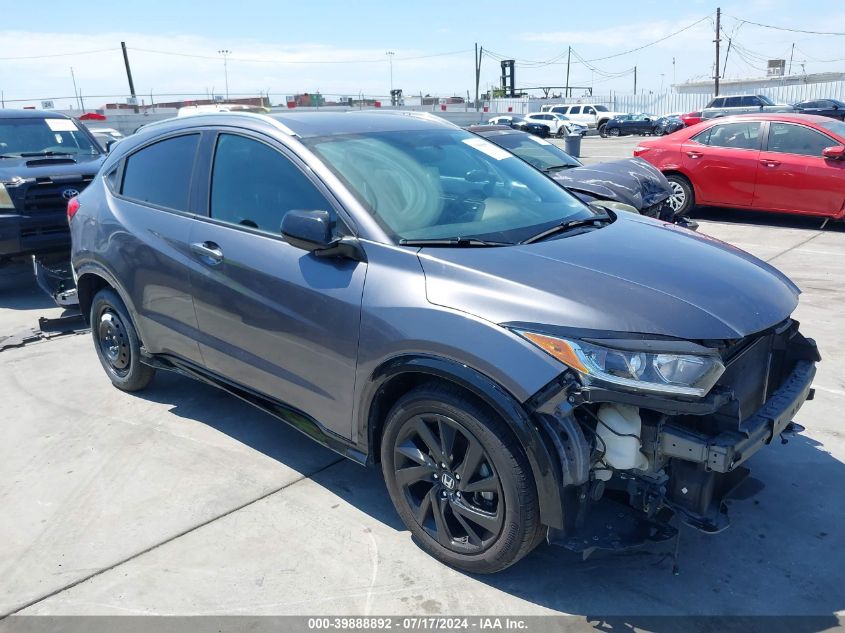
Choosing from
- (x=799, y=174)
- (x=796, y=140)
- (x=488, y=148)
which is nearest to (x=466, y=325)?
(x=488, y=148)

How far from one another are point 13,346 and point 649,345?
5727 millimetres

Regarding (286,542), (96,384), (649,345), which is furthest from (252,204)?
(96,384)

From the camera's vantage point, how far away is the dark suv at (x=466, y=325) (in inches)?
101

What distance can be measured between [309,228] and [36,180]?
5.81 meters

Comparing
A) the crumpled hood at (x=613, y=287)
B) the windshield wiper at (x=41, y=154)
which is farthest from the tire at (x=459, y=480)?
the windshield wiper at (x=41, y=154)

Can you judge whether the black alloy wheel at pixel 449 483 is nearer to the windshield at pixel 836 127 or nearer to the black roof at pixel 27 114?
the black roof at pixel 27 114

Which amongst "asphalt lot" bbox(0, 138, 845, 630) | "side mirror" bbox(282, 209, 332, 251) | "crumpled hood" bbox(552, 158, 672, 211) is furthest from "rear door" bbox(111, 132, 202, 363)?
"crumpled hood" bbox(552, 158, 672, 211)

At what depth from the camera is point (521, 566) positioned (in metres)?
3.08

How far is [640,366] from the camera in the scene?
251 centimetres

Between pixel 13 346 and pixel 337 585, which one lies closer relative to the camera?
pixel 337 585

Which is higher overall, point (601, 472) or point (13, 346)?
point (601, 472)

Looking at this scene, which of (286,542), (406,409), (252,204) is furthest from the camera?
(252,204)

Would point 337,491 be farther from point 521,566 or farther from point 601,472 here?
point 601,472

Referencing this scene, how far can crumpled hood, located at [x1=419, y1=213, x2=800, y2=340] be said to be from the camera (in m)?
2.61
